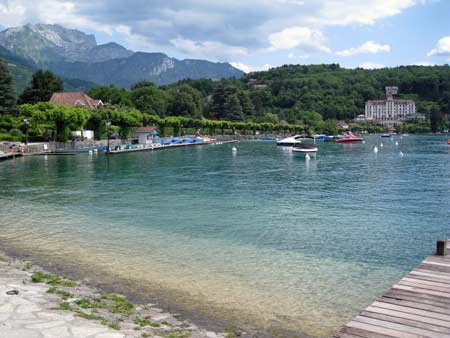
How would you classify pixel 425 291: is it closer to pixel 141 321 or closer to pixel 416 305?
pixel 416 305

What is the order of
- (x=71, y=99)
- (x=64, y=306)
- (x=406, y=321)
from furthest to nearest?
(x=71, y=99)
(x=64, y=306)
(x=406, y=321)

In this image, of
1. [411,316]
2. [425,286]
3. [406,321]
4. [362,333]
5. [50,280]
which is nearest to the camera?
[362,333]

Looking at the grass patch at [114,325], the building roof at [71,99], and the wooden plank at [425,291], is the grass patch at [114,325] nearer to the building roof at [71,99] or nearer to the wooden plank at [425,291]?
the wooden plank at [425,291]

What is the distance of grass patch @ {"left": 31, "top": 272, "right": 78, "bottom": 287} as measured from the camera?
11883mm

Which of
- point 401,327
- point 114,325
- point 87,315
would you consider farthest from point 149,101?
point 401,327

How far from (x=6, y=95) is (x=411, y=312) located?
274 feet

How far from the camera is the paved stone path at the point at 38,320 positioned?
7.76m

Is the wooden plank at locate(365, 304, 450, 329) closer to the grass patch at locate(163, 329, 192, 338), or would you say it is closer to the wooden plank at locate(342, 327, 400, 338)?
the wooden plank at locate(342, 327, 400, 338)

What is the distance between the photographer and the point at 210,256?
52.4 ft

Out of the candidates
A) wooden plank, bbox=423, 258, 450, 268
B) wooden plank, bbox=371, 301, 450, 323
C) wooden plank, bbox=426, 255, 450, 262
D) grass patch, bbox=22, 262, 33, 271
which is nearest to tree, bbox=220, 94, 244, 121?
grass patch, bbox=22, 262, 33, 271

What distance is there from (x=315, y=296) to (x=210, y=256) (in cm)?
488

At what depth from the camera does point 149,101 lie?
5463 inches

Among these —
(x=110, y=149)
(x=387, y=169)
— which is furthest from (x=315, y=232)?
(x=110, y=149)

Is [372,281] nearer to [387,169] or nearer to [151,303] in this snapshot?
[151,303]
